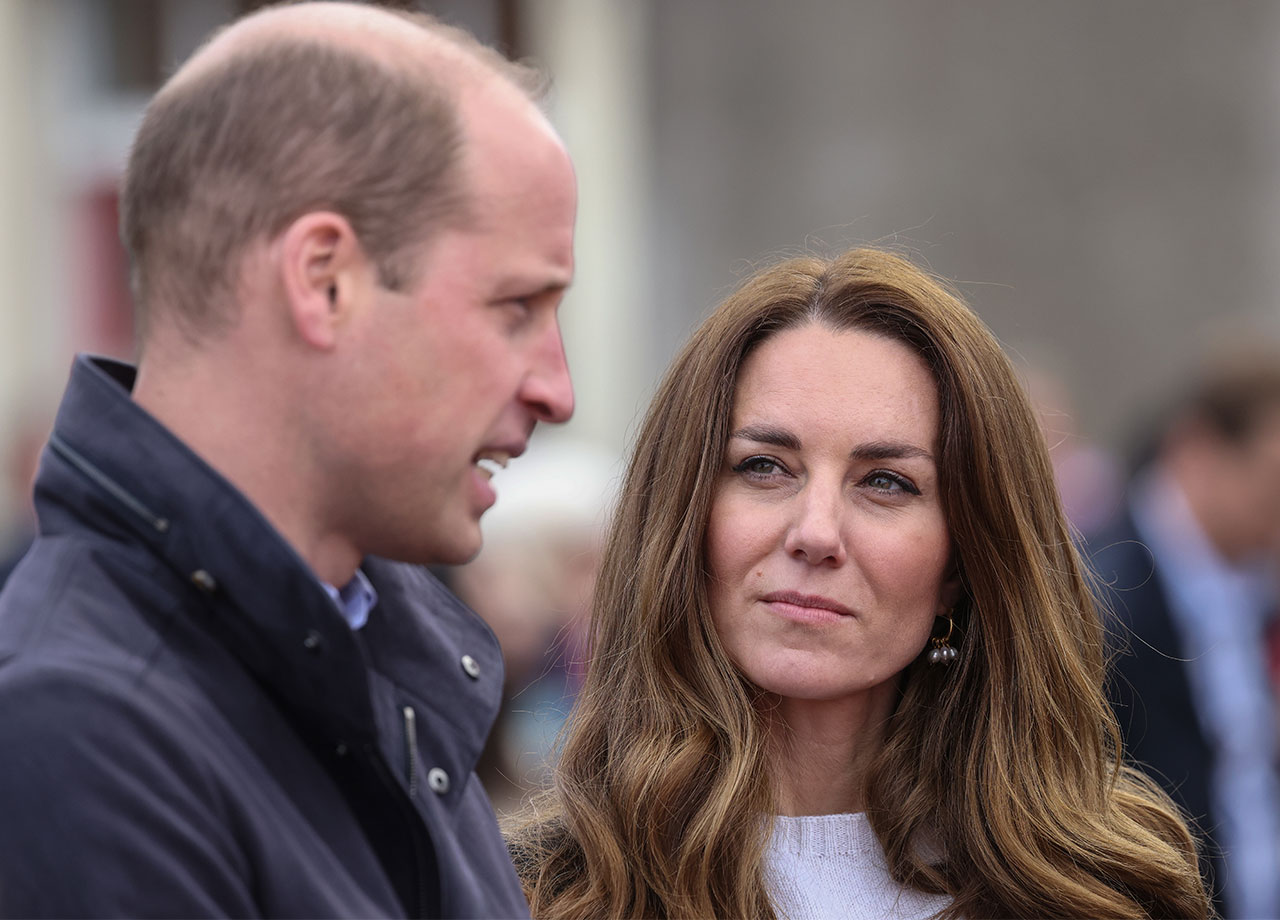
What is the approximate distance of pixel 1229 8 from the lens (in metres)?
8.85

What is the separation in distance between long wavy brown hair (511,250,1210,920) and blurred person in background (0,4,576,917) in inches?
44.5

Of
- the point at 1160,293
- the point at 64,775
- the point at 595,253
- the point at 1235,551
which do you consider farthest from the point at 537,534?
the point at 64,775

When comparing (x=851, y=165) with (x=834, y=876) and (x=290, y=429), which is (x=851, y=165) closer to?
(x=834, y=876)

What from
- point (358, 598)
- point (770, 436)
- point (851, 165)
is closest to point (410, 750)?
point (358, 598)

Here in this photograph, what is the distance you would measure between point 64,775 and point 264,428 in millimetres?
410

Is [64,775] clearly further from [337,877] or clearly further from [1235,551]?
[1235,551]

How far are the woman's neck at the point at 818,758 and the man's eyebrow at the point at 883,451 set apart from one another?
1.57 ft

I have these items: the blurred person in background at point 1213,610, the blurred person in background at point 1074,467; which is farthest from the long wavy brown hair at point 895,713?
the blurred person in background at point 1074,467

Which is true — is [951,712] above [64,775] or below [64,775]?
below

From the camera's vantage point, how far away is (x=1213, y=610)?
17.6 feet

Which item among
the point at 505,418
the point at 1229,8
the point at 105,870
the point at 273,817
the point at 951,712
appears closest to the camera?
the point at 105,870

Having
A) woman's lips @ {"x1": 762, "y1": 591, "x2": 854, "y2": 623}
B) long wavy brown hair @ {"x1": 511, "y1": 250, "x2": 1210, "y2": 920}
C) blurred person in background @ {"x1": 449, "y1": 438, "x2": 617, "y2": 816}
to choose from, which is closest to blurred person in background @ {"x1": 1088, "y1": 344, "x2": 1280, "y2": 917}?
long wavy brown hair @ {"x1": 511, "y1": 250, "x2": 1210, "y2": 920}

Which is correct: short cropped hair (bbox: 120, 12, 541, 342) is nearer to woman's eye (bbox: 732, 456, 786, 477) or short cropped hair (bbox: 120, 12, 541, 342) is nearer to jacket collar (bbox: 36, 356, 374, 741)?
jacket collar (bbox: 36, 356, 374, 741)

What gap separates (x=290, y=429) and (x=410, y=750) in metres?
0.40
